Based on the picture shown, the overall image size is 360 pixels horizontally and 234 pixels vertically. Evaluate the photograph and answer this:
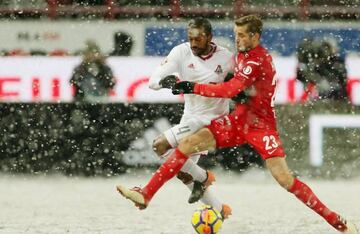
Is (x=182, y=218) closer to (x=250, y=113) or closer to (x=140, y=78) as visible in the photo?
(x=250, y=113)

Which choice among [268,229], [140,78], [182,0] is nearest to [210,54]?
[268,229]

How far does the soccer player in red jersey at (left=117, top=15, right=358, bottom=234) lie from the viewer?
658cm

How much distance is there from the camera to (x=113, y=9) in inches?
480

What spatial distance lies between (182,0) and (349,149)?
2.96 metres

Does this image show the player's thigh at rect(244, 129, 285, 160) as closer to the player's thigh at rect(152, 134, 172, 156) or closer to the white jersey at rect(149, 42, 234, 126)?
the white jersey at rect(149, 42, 234, 126)

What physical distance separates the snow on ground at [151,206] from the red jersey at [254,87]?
2.86 feet

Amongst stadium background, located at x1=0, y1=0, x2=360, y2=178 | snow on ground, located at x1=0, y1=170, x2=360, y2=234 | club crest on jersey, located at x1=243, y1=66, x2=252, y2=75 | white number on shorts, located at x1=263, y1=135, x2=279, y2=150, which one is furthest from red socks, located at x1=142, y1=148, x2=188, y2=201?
stadium background, located at x1=0, y1=0, x2=360, y2=178

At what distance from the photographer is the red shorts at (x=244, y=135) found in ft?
22.0

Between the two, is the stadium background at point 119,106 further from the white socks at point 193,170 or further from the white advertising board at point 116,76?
the white socks at point 193,170

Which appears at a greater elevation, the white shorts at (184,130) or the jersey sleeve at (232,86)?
the jersey sleeve at (232,86)

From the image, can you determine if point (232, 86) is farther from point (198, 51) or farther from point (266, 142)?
point (198, 51)

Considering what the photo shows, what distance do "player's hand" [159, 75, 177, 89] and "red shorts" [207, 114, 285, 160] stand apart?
48 centimetres

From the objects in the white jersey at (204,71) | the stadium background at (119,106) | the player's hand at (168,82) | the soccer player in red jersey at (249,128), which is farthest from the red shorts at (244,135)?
the stadium background at (119,106)

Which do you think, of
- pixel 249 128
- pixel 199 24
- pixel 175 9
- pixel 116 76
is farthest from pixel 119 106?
pixel 249 128
